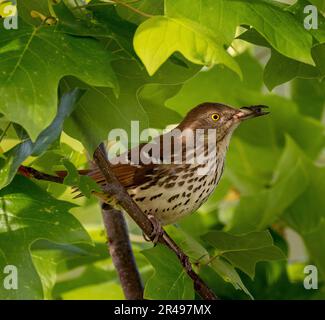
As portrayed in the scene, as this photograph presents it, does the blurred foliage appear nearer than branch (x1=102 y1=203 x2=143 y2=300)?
Yes

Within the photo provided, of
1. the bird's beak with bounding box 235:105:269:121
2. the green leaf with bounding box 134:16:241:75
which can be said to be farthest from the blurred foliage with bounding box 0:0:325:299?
the bird's beak with bounding box 235:105:269:121

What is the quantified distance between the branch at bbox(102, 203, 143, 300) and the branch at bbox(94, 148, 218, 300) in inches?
11.4

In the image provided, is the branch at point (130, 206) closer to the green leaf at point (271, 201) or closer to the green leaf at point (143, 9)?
the green leaf at point (143, 9)

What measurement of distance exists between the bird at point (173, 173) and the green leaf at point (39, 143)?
494mm

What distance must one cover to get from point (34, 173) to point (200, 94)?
986mm

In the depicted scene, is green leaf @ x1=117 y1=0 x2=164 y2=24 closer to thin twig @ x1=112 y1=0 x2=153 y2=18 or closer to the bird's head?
thin twig @ x1=112 y1=0 x2=153 y2=18

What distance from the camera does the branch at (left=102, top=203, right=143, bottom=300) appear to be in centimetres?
174

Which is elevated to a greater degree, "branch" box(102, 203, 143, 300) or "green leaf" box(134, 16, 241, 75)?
"green leaf" box(134, 16, 241, 75)

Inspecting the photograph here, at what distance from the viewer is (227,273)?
4.68 ft

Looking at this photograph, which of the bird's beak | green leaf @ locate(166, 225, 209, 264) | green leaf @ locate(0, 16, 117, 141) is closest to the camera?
green leaf @ locate(0, 16, 117, 141)

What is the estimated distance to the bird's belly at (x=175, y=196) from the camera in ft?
5.63

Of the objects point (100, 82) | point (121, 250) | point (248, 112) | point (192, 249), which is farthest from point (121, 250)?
point (100, 82)

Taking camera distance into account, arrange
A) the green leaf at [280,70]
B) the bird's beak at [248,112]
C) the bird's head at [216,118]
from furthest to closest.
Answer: the bird's head at [216,118] < the bird's beak at [248,112] < the green leaf at [280,70]

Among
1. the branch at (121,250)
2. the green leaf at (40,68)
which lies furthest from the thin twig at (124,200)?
the branch at (121,250)
